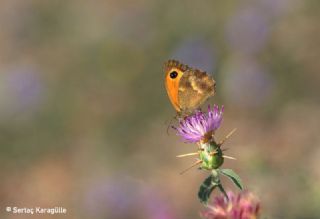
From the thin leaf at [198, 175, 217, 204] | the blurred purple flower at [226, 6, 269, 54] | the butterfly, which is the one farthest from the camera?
the blurred purple flower at [226, 6, 269, 54]

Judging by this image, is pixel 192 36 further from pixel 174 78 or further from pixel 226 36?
pixel 174 78

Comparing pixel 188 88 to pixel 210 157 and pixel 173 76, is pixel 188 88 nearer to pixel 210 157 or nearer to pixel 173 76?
pixel 173 76

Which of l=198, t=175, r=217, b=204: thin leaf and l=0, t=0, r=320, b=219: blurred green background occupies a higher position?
l=0, t=0, r=320, b=219: blurred green background

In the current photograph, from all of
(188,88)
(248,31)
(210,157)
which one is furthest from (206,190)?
(248,31)

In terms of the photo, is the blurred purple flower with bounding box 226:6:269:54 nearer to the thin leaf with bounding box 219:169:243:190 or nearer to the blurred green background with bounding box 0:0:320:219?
the blurred green background with bounding box 0:0:320:219

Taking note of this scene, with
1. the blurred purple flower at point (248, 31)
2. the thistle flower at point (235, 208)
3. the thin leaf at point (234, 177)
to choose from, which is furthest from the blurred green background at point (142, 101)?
the thistle flower at point (235, 208)

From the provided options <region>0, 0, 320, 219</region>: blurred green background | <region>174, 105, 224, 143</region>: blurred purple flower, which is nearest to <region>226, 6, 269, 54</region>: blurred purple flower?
<region>0, 0, 320, 219</region>: blurred green background
